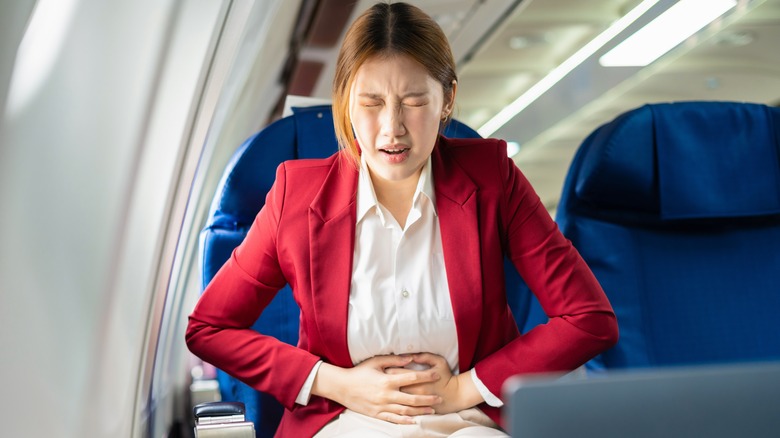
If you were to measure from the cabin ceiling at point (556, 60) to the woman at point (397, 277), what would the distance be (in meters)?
3.09

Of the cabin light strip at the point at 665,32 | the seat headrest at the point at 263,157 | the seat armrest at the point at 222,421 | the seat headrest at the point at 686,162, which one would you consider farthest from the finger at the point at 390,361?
the cabin light strip at the point at 665,32

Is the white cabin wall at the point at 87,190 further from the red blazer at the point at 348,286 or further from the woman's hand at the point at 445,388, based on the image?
the woman's hand at the point at 445,388

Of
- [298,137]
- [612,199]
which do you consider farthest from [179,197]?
[612,199]

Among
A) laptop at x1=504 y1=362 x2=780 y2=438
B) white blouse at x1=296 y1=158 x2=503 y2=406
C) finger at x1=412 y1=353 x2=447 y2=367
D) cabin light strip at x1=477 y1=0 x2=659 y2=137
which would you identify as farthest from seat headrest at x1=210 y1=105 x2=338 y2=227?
cabin light strip at x1=477 y1=0 x2=659 y2=137

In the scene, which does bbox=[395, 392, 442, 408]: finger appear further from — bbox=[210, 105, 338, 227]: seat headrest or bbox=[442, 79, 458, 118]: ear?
bbox=[210, 105, 338, 227]: seat headrest

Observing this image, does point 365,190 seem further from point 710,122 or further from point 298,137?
point 710,122

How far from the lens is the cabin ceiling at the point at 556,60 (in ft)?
18.3

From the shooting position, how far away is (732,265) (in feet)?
7.64

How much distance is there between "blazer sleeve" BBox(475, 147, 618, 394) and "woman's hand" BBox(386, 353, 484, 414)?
32 millimetres

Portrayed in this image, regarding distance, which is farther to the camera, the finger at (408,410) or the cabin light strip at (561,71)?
the cabin light strip at (561,71)

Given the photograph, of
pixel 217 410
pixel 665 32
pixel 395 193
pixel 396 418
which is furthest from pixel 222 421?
pixel 665 32

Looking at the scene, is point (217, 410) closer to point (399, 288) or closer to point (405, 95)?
point (399, 288)

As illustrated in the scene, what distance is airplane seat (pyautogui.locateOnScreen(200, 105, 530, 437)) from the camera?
2.05 meters

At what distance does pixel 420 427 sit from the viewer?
1.59m
